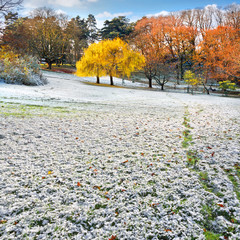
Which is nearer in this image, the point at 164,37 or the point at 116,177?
the point at 116,177

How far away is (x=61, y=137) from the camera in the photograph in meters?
4.80

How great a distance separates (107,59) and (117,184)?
2314 centimetres

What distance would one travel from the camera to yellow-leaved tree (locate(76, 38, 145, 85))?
23.5 meters

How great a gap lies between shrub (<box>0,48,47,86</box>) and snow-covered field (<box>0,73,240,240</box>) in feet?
39.8

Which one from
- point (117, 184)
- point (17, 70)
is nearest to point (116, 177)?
point (117, 184)

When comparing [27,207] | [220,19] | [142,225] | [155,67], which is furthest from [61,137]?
[220,19]

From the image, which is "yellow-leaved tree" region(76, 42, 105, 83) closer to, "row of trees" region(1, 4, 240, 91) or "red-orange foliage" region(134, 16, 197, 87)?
"row of trees" region(1, 4, 240, 91)

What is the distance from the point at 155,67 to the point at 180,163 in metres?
22.9

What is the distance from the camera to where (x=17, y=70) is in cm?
1528

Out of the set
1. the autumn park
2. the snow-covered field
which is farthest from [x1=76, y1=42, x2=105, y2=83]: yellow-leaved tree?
the snow-covered field

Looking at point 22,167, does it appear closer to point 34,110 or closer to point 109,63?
point 34,110

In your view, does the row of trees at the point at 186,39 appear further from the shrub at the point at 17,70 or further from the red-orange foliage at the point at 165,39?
the shrub at the point at 17,70

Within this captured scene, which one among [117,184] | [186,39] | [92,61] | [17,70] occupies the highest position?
[186,39]

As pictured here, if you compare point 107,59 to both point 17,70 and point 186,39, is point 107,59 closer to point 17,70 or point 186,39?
point 17,70
